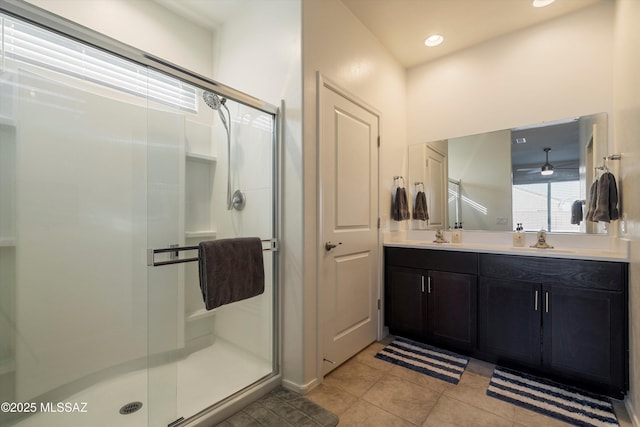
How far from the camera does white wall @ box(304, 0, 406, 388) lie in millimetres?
1890

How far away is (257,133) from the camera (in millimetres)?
2027

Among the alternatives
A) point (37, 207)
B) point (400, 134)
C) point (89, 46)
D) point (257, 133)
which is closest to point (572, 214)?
point (400, 134)

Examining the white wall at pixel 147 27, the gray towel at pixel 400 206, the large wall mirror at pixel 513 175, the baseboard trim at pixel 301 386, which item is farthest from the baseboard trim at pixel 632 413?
the white wall at pixel 147 27

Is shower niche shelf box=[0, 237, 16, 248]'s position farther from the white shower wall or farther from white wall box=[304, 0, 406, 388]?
white wall box=[304, 0, 406, 388]

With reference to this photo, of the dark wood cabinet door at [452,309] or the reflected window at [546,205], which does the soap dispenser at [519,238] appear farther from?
the dark wood cabinet door at [452,309]

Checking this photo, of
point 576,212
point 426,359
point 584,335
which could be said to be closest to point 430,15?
point 576,212

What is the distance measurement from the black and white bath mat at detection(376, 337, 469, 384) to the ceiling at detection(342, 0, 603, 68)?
277 cm

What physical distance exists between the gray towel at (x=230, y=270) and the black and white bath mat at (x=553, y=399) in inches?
66.6

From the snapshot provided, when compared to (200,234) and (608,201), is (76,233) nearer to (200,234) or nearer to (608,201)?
(200,234)

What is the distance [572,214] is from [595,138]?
0.60 m

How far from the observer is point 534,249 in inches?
83.1

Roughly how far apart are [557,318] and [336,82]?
226 centimetres

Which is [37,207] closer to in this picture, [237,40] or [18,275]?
[18,275]

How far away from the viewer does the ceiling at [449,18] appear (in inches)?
86.5
